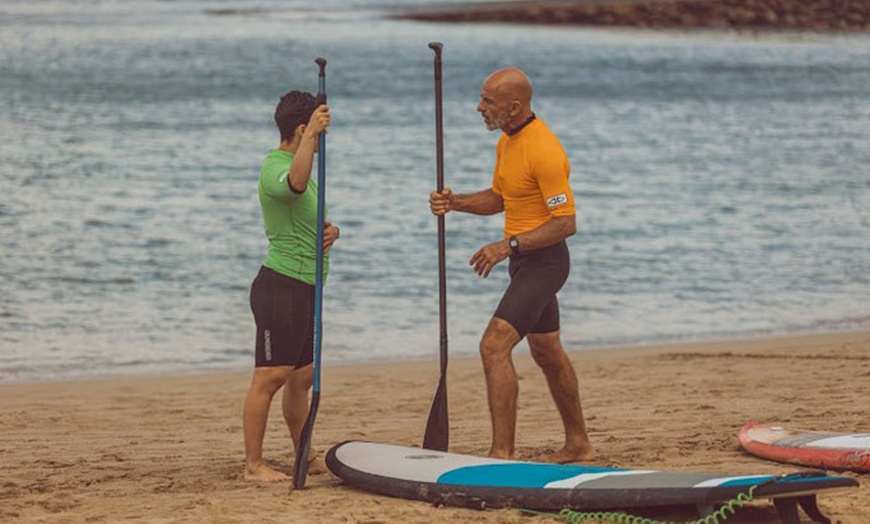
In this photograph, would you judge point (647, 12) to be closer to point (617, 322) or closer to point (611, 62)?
point (611, 62)

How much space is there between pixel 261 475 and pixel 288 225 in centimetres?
112

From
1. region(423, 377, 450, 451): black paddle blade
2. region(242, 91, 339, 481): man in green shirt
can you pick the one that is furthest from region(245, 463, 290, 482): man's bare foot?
region(423, 377, 450, 451): black paddle blade

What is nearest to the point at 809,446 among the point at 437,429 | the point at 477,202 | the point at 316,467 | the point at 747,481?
the point at 747,481

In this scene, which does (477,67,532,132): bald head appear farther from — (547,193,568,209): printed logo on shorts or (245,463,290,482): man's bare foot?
(245,463,290,482): man's bare foot

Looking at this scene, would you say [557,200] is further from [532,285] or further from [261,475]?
[261,475]

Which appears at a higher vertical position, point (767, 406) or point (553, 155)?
point (553, 155)

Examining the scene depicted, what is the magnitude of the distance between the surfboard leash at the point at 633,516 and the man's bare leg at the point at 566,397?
139cm

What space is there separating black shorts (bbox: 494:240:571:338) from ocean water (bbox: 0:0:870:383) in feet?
17.3

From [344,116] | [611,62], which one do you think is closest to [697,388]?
[344,116]

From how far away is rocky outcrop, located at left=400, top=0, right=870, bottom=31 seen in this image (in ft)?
248

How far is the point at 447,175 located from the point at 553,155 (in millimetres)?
20335

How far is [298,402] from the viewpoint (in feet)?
26.4

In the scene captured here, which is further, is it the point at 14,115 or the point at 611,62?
the point at 611,62

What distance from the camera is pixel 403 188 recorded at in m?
25.7
